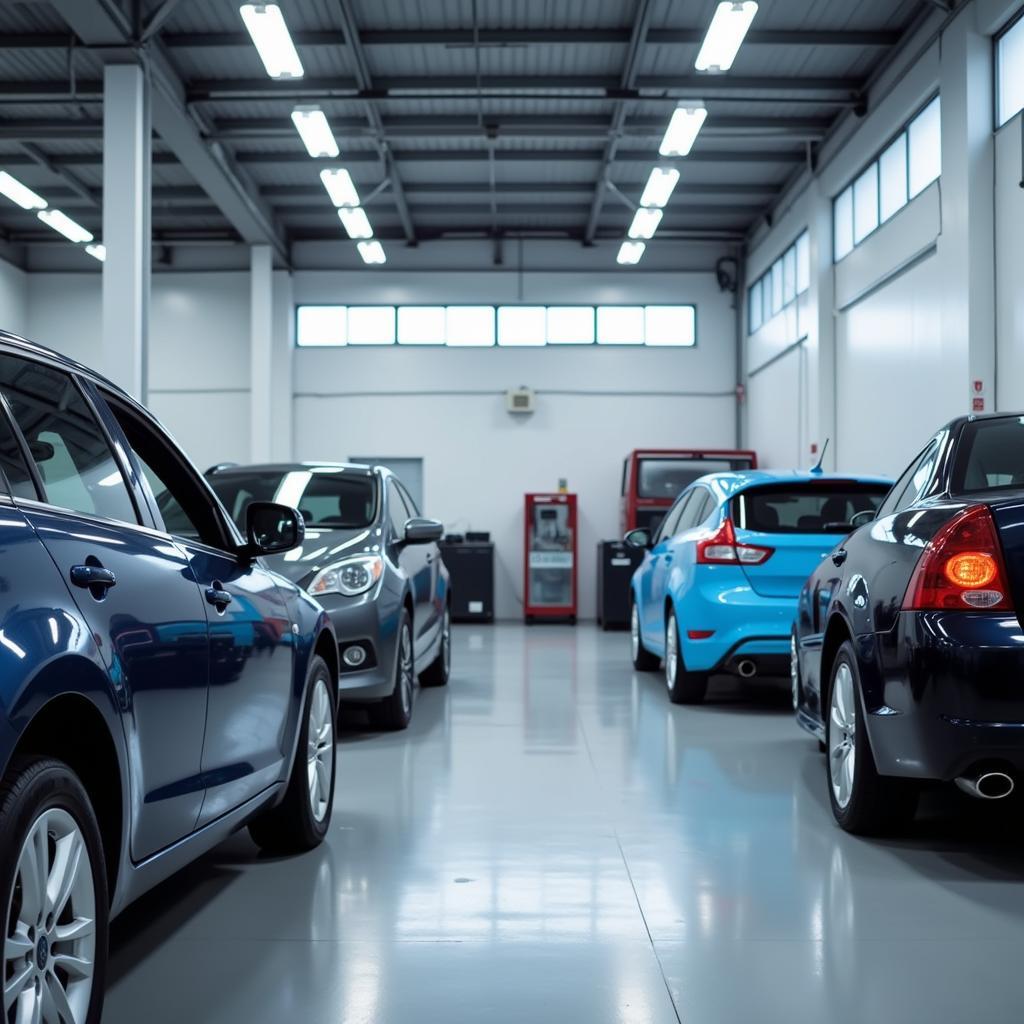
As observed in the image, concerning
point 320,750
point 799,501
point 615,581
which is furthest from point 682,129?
point 320,750

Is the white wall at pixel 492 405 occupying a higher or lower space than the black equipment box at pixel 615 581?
higher

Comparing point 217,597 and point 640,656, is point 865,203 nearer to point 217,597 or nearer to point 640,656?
point 640,656

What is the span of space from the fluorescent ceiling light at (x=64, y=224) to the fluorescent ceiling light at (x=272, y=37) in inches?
259

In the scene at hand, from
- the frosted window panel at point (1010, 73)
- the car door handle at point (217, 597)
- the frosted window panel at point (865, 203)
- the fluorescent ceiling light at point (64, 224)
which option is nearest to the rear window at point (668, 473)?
the frosted window panel at point (865, 203)

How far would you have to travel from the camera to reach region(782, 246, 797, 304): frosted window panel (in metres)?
15.8

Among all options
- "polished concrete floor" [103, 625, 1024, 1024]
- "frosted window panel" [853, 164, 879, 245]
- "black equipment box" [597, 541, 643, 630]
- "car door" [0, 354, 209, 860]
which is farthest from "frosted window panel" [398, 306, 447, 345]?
"car door" [0, 354, 209, 860]

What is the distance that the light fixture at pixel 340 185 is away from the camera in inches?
535

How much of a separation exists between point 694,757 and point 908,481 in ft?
6.89

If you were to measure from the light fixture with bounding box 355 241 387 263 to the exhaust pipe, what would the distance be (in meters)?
14.4

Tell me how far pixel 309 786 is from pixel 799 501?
439 cm

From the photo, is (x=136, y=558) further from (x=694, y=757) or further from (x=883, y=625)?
(x=694, y=757)

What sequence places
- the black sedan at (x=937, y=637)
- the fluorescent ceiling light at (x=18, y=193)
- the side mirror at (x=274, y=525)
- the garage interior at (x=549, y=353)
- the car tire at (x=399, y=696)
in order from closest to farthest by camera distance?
1. the garage interior at (x=549, y=353)
2. the black sedan at (x=937, y=637)
3. the side mirror at (x=274, y=525)
4. the car tire at (x=399, y=696)
5. the fluorescent ceiling light at (x=18, y=193)

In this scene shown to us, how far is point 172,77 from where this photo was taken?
39.5 feet

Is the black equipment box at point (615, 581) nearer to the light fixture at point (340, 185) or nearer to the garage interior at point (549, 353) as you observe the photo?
the garage interior at point (549, 353)
